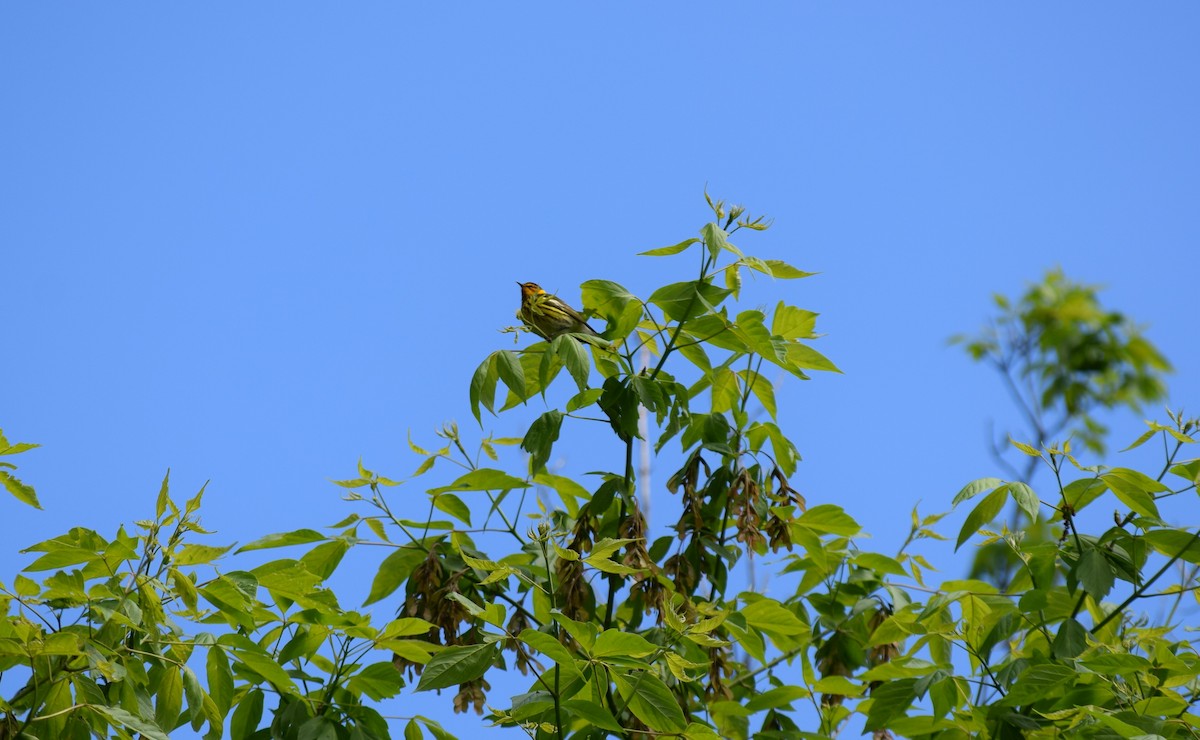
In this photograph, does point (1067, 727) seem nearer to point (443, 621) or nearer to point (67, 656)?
point (443, 621)

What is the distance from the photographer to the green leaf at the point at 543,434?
267 centimetres

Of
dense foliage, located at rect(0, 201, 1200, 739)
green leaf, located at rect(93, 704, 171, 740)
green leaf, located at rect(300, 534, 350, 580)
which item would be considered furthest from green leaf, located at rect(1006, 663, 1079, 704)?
green leaf, located at rect(93, 704, 171, 740)


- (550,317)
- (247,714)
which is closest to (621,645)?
(247,714)

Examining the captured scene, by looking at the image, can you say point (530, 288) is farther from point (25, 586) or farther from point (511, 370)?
point (25, 586)

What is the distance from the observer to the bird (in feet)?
9.39

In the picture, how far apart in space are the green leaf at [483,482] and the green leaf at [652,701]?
2.39 ft

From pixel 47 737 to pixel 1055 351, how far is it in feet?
31.5

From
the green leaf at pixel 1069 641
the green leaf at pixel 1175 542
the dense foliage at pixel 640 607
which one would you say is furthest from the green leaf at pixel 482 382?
the green leaf at pixel 1175 542

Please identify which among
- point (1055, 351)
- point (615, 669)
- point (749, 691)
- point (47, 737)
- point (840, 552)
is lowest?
point (47, 737)

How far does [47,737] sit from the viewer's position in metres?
2.12

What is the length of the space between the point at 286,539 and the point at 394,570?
0.28 m

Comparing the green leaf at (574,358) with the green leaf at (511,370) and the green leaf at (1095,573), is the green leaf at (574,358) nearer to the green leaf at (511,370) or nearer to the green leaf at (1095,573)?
the green leaf at (511,370)

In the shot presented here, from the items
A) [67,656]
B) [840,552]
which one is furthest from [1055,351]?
[67,656]

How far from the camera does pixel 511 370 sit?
98.9 inches
